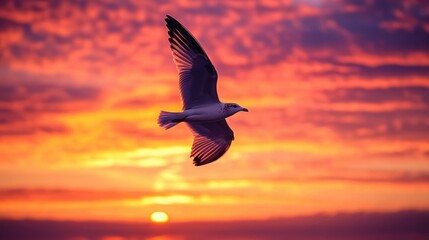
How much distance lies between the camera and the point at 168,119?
25.6 metres

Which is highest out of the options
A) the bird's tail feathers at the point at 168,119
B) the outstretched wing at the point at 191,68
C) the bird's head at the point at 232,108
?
the outstretched wing at the point at 191,68

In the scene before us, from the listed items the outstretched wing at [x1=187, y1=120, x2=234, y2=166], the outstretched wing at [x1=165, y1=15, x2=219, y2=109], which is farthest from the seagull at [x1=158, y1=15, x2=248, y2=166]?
the outstretched wing at [x1=187, y1=120, x2=234, y2=166]

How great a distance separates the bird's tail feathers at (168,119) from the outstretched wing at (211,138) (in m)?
2.36

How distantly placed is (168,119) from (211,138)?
3.10 meters

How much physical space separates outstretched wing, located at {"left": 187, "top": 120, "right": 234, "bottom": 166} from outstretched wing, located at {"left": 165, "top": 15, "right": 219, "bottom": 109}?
77.1 inches

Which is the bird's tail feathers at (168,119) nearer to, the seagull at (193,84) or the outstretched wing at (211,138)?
the seagull at (193,84)

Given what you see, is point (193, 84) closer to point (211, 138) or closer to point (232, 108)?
point (232, 108)

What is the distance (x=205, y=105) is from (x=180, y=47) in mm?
2004

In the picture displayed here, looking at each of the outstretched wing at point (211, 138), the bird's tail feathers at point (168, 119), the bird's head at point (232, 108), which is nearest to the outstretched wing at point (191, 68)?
the bird's head at point (232, 108)

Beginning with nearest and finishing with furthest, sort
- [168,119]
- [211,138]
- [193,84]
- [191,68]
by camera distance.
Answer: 1. [168,119]
2. [191,68]
3. [193,84]
4. [211,138]

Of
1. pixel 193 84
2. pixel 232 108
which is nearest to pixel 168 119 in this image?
pixel 193 84

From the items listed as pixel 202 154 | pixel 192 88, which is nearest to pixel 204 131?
pixel 202 154

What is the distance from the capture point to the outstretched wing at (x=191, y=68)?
25.7 meters

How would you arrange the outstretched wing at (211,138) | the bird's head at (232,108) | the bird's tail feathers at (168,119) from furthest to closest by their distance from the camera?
1. the outstretched wing at (211,138)
2. the bird's head at (232,108)
3. the bird's tail feathers at (168,119)
